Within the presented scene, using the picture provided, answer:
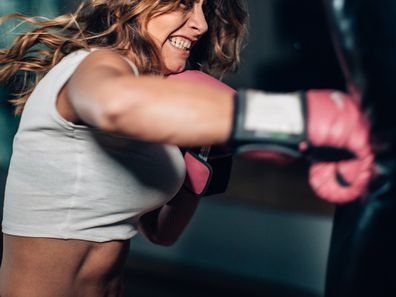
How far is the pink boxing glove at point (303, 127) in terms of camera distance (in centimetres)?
70

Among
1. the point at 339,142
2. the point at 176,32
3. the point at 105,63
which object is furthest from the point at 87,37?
the point at 339,142

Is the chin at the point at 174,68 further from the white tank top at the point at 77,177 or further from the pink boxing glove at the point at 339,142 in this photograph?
the pink boxing glove at the point at 339,142

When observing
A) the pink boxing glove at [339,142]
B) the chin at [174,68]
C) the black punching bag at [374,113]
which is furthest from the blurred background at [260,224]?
the pink boxing glove at [339,142]

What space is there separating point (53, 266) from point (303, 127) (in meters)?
0.61

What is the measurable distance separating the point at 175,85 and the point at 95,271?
590 mm

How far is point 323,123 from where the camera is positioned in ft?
2.29

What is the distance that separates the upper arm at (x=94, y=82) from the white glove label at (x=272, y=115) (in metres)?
0.16

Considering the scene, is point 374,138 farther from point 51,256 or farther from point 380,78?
point 51,256

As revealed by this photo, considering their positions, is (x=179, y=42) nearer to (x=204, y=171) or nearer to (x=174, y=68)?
(x=174, y=68)

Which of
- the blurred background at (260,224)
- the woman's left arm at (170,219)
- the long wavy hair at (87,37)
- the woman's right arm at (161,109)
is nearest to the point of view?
the woman's right arm at (161,109)

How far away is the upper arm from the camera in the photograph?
0.68 meters

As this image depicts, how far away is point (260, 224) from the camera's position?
2.90 meters

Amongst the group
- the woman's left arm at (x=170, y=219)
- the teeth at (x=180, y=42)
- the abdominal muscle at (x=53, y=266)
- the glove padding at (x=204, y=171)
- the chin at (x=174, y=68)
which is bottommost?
the woman's left arm at (x=170, y=219)

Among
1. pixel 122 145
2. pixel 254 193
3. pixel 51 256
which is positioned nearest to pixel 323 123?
pixel 122 145
